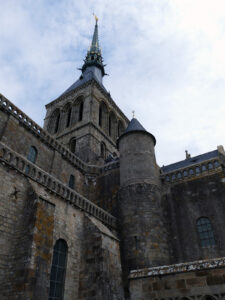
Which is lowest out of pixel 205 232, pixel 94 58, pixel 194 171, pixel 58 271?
pixel 58 271

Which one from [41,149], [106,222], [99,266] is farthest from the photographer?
[41,149]

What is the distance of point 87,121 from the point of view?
27.5 meters

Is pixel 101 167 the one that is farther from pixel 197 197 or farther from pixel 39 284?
pixel 39 284

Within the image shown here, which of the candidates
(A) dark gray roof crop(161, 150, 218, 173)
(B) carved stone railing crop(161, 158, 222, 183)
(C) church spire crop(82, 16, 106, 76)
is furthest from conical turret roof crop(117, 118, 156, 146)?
(C) church spire crop(82, 16, 106, 76)

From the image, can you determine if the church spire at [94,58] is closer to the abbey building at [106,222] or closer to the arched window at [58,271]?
the abbey building at [106,222]

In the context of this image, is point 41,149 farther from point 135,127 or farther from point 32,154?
point 135,127

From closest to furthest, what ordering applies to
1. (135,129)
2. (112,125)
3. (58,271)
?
(58,271)
(135,129)
(112,125)

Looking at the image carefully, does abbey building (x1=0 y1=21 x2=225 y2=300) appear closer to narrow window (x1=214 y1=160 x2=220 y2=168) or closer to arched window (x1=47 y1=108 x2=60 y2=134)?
narrow window (x1=214 y1=160 x2=220 y2=168)

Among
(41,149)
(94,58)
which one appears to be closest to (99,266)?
(41,149)

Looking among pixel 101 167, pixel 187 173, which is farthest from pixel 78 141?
pixel 187 173

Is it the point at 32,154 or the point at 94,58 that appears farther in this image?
the point at 94,58

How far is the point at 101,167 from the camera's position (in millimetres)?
21859

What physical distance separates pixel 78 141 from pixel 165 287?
22.9 metres

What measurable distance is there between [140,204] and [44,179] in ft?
22.0
